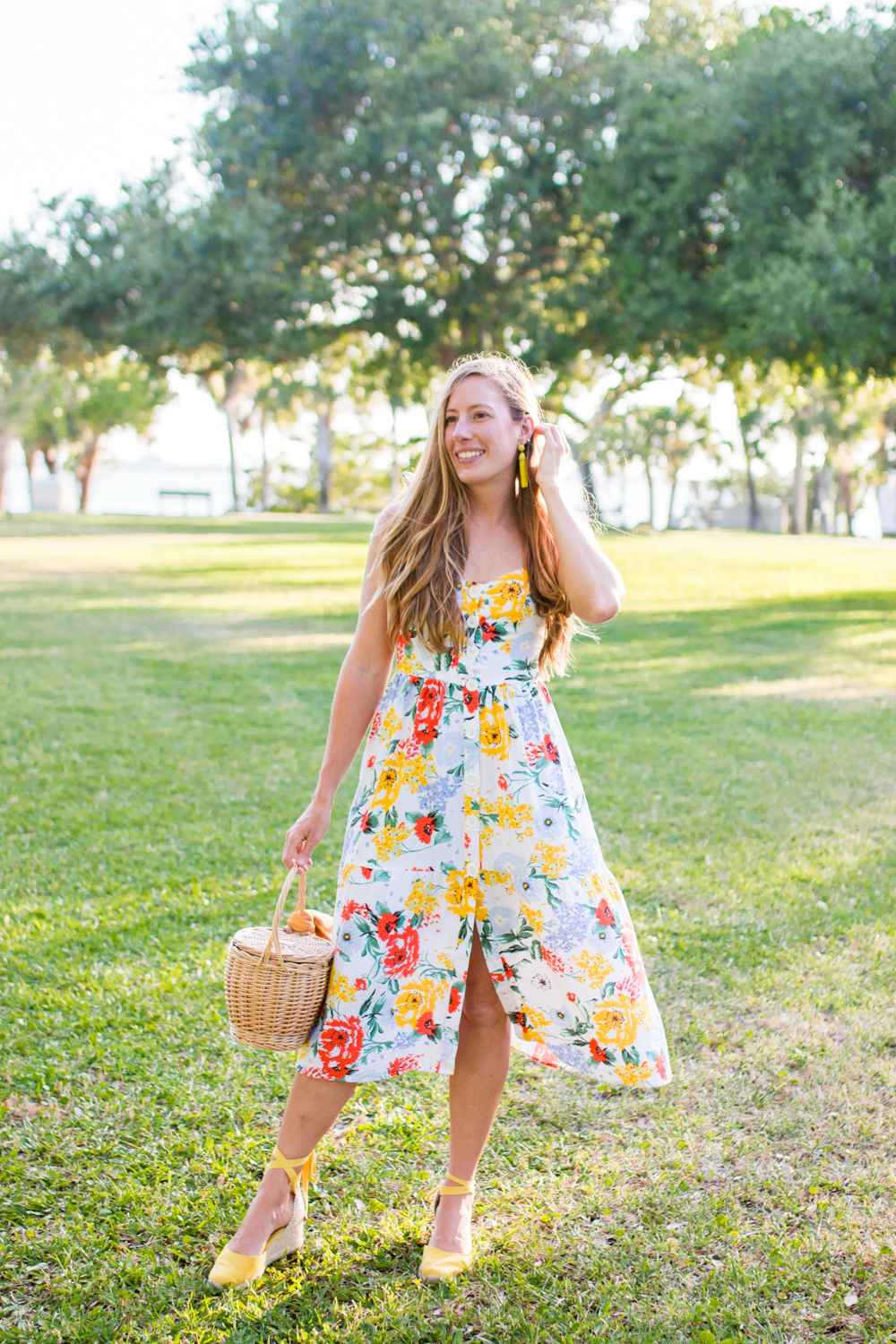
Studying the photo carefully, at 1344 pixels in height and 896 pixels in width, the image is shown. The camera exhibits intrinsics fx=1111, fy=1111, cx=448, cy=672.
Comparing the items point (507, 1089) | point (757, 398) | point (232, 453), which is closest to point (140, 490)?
point (232, 453)

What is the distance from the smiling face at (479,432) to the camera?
8.71 ft

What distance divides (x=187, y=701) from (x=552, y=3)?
1484cm

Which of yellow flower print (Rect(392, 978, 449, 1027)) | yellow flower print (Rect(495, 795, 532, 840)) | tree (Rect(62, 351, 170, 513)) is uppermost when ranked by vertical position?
tree (Rect(62, 351, 170, 513))

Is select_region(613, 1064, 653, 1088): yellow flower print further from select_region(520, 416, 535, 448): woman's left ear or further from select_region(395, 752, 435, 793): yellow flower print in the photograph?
select_region(520, 416, 535, 448): woman's left ear

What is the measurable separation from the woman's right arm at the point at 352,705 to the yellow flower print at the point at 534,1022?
0.63m

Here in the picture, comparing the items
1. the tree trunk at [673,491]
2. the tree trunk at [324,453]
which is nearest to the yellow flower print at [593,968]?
the tree trunk at [324,453]

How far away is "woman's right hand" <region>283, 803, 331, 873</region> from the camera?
2701 millimetres

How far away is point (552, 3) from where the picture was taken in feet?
60.0

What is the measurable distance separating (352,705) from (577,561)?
25.7 inches

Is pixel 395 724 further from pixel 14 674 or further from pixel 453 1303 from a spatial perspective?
pixel 14 674

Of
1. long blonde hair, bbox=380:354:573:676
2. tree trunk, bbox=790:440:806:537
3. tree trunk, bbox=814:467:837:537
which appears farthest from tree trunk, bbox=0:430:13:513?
long blonde hair, bbox=380:354:573:676

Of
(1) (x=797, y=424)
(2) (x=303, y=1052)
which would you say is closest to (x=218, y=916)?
(2) (x=303, y=1052)

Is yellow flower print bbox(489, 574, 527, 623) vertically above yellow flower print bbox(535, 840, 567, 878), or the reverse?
yellow flower print bbox(489, 574, 527, 623)

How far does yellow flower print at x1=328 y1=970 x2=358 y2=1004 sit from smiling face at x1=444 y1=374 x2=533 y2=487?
3.95 feet
